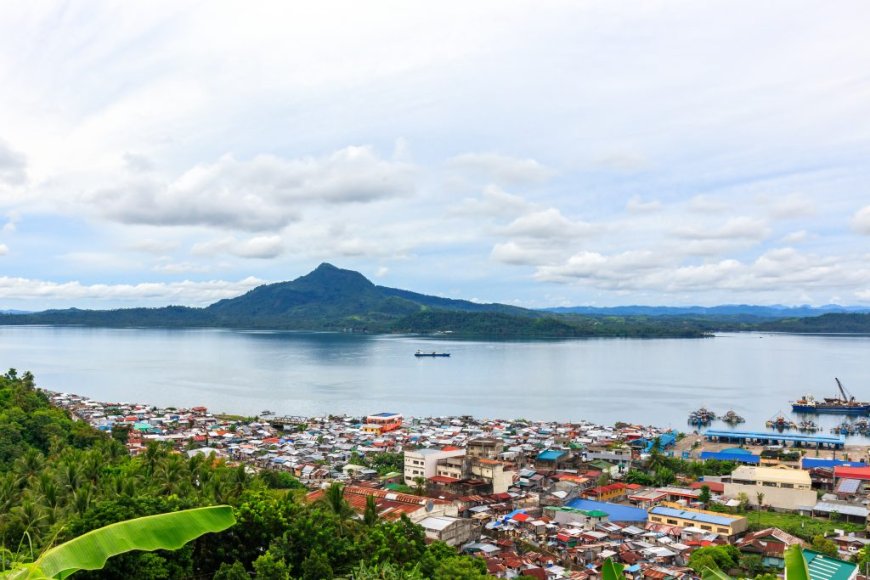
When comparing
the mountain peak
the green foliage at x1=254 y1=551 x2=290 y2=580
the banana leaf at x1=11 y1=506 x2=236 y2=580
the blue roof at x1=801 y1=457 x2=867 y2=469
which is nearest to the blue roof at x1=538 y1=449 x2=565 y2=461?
the blue roof at x1=801 y1=457 x2=867 y2=469

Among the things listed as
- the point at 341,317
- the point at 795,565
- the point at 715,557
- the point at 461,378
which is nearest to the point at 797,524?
the point at 715,557

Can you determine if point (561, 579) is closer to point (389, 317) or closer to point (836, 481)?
point (836, 481)

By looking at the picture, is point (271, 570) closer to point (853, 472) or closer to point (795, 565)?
point (795, 565)

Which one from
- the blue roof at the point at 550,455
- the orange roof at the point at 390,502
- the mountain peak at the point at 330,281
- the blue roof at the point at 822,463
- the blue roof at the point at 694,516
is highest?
the mountain peak at the point at 330,281

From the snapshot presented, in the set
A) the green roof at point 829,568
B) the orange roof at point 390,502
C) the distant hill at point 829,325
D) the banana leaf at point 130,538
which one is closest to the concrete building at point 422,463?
the orange roof at point 390,502

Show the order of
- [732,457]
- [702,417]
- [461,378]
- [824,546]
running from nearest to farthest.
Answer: [824,546] < [732,457] < [702,417] < [461,378]

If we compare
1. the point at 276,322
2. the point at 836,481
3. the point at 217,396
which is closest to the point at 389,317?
the point at 276,322

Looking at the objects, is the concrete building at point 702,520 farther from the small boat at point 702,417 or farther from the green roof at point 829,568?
the small boat at point 702,417
